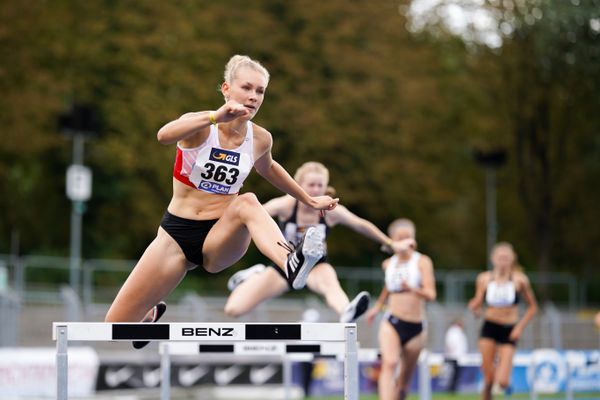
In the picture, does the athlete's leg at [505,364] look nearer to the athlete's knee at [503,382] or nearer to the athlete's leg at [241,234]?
the athlete's knee at [503,382]

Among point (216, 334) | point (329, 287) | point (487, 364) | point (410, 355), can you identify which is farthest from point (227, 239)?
point (487, 364)

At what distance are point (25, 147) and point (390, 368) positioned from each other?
2043cm

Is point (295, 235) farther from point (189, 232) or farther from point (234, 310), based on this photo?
point (189, 232)

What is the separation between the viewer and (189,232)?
7789 mm

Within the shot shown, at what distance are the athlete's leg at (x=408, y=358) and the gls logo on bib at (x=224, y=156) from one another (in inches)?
205

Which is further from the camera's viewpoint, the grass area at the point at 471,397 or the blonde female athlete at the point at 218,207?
the grass area at the point at 471,397

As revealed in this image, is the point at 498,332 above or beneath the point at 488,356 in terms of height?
above

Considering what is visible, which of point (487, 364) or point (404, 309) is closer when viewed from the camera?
point (404, 309)

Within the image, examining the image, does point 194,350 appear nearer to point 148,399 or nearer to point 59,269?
point 148,399

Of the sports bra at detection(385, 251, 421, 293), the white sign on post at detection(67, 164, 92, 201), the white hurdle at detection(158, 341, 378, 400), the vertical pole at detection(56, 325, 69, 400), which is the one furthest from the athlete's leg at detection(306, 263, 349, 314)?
the white sign on post at detection(67, 164, 92, 201)

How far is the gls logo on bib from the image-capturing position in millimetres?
7512

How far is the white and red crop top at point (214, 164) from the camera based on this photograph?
7.51 m

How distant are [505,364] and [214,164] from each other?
760cm

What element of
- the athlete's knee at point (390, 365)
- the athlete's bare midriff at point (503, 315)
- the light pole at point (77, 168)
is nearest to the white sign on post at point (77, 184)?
the light pole at point (77, 168)
